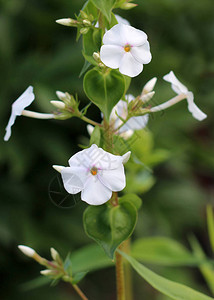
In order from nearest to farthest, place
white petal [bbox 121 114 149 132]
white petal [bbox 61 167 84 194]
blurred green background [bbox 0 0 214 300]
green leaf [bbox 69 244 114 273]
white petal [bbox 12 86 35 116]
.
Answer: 1. white petal [bbox 61 167 84 194]
2. white petal [bbox 12 86 35 116]
3. white petal [bbox 121 114 149 132]
4. green leaf [bbox 69 244 114 273]
5. blurred green background [bbox 0 0 214 300]

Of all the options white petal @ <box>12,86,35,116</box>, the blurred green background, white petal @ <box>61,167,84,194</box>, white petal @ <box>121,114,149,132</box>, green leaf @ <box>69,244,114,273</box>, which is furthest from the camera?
the blurred green background

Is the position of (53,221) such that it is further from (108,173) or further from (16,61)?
(108,173)

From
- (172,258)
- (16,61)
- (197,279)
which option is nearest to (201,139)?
(197,279)

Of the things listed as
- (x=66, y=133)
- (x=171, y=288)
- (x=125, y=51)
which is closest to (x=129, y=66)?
(x=125, y=51)

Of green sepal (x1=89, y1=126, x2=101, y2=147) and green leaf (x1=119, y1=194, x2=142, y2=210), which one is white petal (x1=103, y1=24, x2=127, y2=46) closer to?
green sepal (x1=89, y1=126, x2=101, y2=147)

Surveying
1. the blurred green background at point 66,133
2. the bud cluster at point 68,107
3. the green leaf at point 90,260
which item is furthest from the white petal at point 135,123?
the blurred green background at point 66,133

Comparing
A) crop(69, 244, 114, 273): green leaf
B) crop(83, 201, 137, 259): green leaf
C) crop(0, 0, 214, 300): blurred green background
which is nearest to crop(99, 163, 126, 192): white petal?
crop(83, 201, 137, 259): green leaf
